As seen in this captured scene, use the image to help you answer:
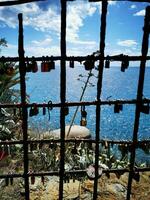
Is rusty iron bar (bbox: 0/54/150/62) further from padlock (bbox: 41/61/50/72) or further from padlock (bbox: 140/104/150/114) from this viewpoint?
padlock (bbox: 140/104/150/114)

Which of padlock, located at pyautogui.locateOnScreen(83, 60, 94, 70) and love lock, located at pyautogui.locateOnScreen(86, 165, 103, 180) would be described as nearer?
padlock, located at pyautogui.locateOnScreen(83, 60, 94, 70)

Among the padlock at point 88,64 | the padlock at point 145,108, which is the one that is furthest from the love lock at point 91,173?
the padlock at point 88,64

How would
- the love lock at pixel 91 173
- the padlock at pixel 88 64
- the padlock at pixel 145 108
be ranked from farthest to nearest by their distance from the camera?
the love lock at pixel 91 173, the padlock at pixel 145 108, the padlock at pixel 88 64

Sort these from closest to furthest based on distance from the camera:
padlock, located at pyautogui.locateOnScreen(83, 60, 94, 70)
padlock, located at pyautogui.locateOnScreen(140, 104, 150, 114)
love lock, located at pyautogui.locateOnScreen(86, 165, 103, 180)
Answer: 1. padlock, located at pyautogui.locateOnScreen(83, 60, 94, 70)
2. padlock, located at pyautogui.locateOnScreen(140, 104, 150, 114)
3. love lock, located at pyautogui.locateOnScreen(86, 165, 103, 180)

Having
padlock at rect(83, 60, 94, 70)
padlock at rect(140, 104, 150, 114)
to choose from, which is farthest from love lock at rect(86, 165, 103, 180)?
padlock at rect(83, 60, 94, 70)

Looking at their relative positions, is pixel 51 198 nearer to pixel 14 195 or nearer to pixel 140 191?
pixel 14 195

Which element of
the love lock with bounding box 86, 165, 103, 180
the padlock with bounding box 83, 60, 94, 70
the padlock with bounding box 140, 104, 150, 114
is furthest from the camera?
the love lock with bounding box 86, 165, 103, 180

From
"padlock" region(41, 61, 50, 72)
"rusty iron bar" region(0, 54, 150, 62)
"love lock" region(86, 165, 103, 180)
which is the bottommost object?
"love lock" region(86, 165, 103, 180)

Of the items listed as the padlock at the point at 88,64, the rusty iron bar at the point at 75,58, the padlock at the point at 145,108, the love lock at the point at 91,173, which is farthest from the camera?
the love lock at the point at 91,173

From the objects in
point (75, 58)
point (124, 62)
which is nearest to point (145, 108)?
point (124, 62)

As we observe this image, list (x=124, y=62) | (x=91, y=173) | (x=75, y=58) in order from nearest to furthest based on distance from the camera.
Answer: (x=75, y=58) < (x=124, y=62) < (x=91, y=173)

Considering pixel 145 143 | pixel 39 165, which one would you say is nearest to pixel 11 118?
pixel 39 165

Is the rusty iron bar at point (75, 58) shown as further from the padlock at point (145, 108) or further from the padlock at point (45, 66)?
the padlock at point (145, 108)

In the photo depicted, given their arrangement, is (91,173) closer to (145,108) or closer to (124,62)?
(145,108)
